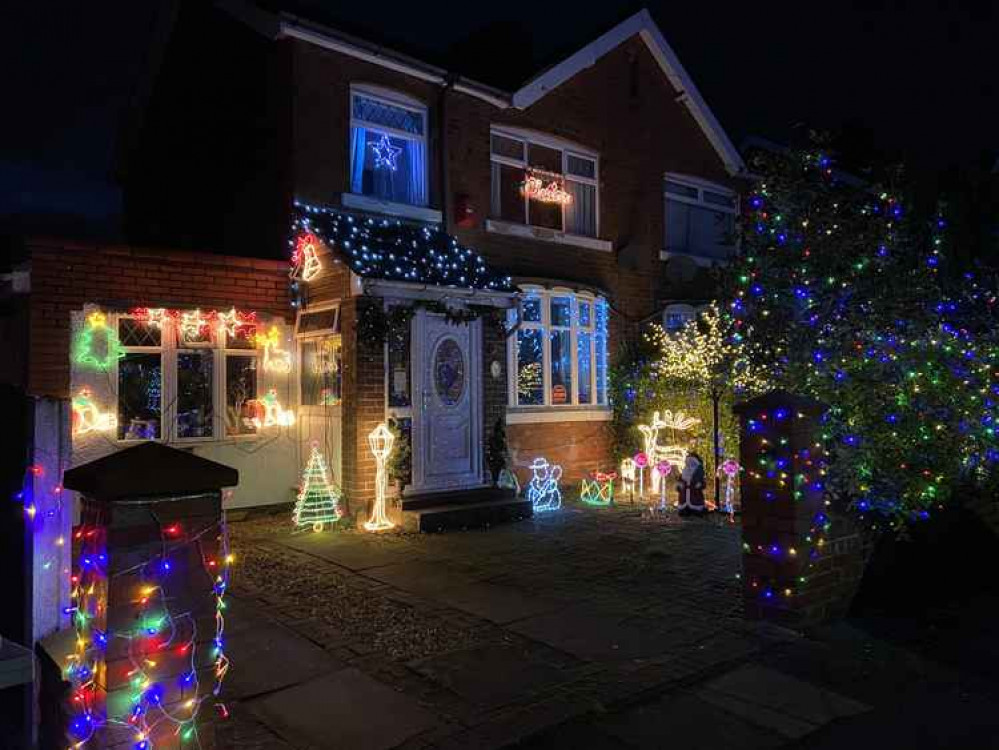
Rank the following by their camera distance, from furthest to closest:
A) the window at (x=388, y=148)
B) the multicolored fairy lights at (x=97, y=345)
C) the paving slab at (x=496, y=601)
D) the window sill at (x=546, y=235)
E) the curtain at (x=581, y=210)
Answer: the curtain at (x=581, y=210)
the window sill at (x=546, y=235)
the window at (x=388, y=148)
the multicolored fairy lights at (x=97, y=345)
the paving slab at (x=496, y=601)

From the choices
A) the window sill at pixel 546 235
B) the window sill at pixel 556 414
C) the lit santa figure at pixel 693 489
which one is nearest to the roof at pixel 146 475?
the lit santa figure at pixel 693 489

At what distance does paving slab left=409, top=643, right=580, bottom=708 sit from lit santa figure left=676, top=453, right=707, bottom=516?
518 centimetres

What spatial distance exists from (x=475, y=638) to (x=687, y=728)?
5.82ft

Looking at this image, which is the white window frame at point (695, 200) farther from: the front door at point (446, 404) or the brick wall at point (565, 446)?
the front door at point (446, 404)

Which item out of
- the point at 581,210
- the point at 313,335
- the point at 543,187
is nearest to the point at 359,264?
the point at 313,335

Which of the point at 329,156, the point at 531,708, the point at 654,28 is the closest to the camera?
the point at 531,708

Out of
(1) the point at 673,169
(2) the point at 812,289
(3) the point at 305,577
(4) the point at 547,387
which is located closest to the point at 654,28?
(1) the point at 673,169

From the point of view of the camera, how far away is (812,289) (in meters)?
7.94

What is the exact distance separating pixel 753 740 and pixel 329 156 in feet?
29.1

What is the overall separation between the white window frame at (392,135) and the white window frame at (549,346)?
2093 mm

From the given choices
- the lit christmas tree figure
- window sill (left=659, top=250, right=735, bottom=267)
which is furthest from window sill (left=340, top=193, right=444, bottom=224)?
window sill (left=659, top=250, right=735, bottom=267)

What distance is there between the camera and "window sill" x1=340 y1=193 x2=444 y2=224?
10.6m

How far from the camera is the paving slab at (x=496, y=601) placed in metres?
5.96

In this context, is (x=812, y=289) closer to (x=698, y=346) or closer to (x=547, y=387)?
(x=698, y=346)
